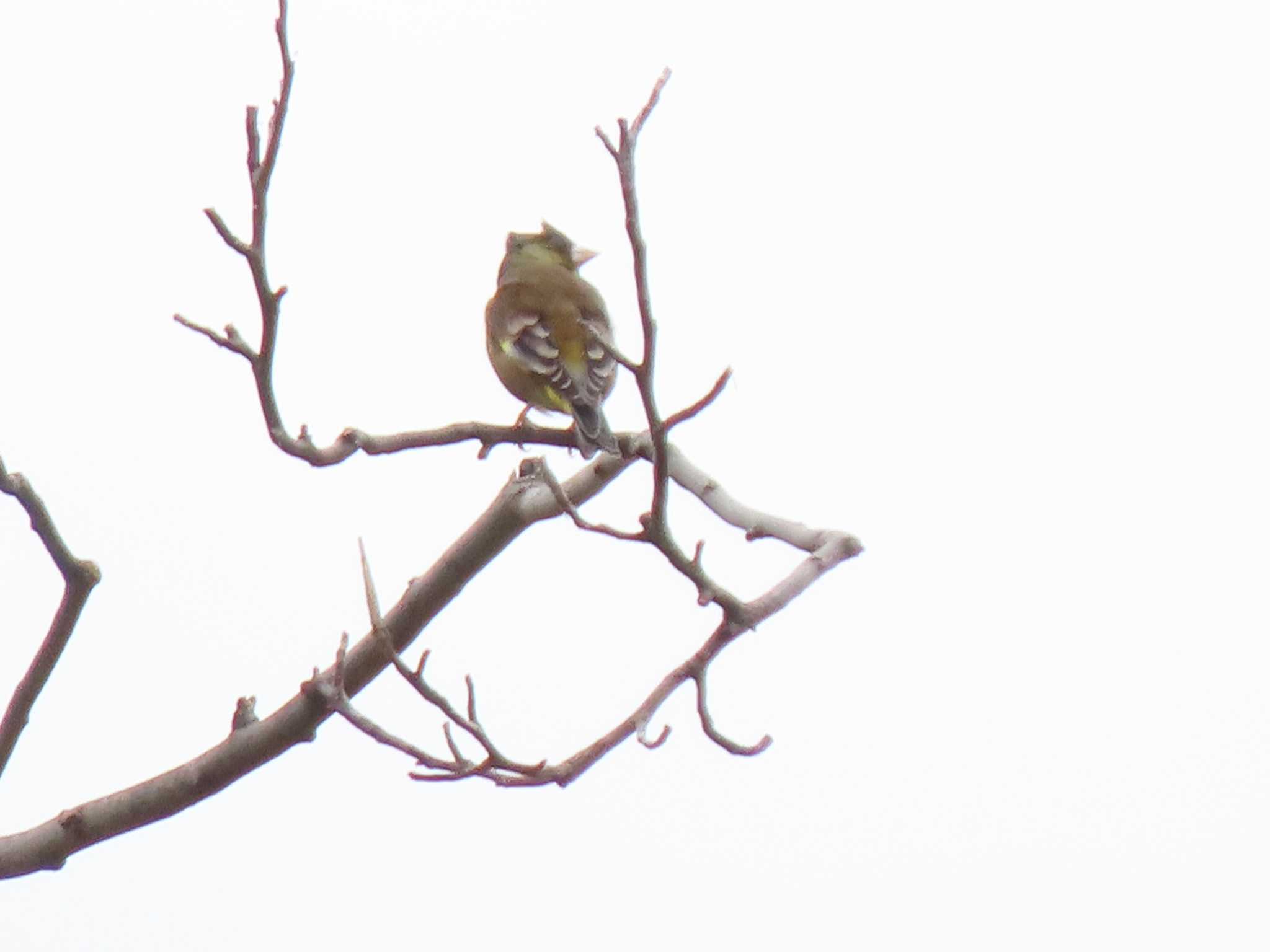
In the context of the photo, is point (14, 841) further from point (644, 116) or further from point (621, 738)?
point (644, 116)

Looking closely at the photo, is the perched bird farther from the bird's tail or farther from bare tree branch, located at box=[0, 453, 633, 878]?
bare tree branch, located at box=[0, 453, 633, 878]

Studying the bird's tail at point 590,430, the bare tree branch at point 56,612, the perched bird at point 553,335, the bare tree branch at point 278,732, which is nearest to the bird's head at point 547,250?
the perched bird at point 553,335

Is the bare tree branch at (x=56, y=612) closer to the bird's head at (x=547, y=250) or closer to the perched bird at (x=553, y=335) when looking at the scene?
the perched bird at (x=553, y=335)

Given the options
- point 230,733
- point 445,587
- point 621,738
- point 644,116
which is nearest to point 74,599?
point 230,733

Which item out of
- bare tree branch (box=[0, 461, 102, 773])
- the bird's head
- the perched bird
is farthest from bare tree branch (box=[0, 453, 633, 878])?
the bird's head

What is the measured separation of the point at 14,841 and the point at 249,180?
4.82ft

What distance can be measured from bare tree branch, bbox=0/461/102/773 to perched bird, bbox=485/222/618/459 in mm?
1875

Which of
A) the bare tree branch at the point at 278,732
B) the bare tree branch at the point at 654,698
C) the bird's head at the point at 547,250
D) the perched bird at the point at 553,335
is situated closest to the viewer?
the bare tree branch at the point at 654,698

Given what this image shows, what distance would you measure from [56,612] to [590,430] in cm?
199

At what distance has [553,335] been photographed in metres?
5.67

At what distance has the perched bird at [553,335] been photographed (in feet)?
16.8

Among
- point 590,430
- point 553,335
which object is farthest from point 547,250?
point 590,430

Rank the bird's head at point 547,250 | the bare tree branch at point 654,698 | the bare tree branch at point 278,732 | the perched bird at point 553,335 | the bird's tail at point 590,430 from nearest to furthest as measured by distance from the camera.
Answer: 1. the bare tree branch at point 654,698
2. the bare tree branch at point 278,732
3. the bird's tail at point 590,430
4. the perched bird at point 553,335
5. the bird's head at point 547,250

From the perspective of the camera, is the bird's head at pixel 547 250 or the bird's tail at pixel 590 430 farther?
the bird's head at pixel 547 250
